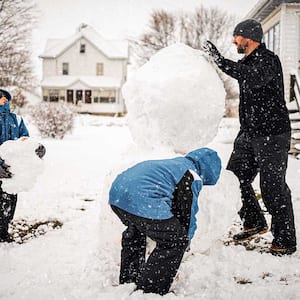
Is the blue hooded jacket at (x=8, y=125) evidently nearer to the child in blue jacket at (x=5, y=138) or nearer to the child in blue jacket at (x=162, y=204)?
the child in blue jacket at (x=5, y=138)

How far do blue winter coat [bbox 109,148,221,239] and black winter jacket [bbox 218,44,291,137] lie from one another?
3.54 feet

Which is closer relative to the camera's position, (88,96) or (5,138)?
(5,138)

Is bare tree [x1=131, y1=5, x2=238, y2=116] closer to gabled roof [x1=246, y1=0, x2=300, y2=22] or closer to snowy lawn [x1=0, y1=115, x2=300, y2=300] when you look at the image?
gabled roof [x1=246, y1=0, x2=300, y2=22]

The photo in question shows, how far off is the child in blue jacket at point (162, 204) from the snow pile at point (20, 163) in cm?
155

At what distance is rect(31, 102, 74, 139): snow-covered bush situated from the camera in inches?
559

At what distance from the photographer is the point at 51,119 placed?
559 inches

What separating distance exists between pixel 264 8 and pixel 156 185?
11.8 metres

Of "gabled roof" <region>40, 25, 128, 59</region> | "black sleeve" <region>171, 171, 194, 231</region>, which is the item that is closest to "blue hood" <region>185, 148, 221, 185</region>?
"black sleeve" <region>171, 171, 194, 231</region>

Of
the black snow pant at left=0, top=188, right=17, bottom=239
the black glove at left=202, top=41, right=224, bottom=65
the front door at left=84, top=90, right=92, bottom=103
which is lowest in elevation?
the front door at left=84, top=90, right=92, bottom=103

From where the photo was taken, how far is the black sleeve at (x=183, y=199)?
8.98 ft

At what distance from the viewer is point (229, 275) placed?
3283 millimetres

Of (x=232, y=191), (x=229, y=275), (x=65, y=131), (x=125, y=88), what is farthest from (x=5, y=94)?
(x=65, y=131)

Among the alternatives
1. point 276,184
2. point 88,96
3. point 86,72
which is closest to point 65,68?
point 86,72

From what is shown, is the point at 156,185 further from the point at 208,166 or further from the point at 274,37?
the point at 274,37
